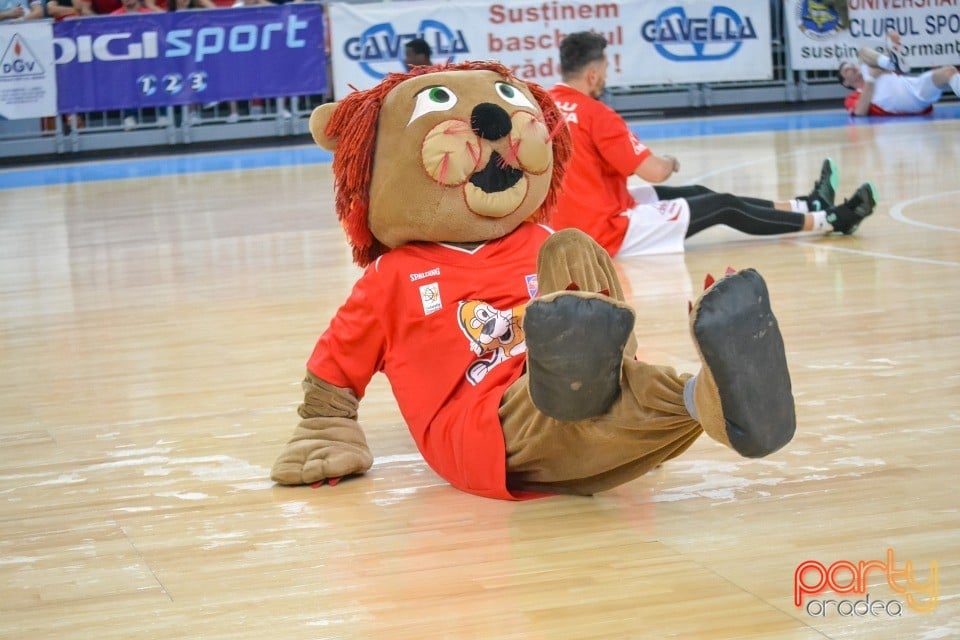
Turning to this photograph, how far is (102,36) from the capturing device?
519 inches

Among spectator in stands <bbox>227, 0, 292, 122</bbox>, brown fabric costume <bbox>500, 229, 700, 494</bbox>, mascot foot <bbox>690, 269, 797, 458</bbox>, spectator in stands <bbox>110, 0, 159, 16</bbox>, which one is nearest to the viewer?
mascot foot <bbox>690, 269, 797, 458</bbox>

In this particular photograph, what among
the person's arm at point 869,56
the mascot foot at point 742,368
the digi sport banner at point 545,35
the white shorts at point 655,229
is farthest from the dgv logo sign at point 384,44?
the mascot foot at point 742,368

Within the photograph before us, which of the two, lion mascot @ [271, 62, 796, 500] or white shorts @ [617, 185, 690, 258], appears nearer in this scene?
lion mascot @ [271, 62, 796, 500]

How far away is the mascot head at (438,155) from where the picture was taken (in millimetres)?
3184

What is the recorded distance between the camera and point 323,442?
328cm

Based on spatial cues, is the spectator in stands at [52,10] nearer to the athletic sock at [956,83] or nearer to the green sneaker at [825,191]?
the green sneaker at [825,191]

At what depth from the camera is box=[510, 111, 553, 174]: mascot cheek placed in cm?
322

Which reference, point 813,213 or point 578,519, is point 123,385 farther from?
point 813,213

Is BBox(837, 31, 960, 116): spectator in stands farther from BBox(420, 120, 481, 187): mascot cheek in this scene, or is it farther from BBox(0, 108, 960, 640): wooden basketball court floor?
BBox(420, 120, 481, 187): mascot cheek

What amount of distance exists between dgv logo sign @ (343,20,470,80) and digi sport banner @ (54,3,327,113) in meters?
0.39

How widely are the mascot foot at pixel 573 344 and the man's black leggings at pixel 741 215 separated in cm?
422

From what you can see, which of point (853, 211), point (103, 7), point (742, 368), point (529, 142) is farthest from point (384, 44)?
point (742, 368)

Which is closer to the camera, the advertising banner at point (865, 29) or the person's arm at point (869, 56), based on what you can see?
the person's arm at point (869, 56)

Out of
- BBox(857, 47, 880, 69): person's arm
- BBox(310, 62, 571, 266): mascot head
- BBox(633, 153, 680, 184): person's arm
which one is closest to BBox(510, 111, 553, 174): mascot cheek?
BBox(310, 62, 571, 266): mascot head
